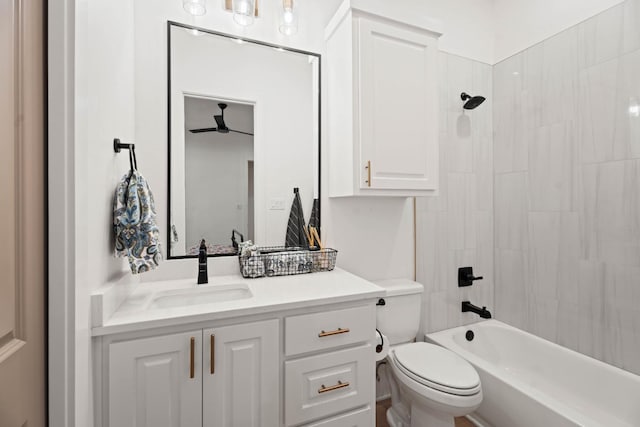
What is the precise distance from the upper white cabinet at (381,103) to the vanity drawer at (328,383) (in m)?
0.77

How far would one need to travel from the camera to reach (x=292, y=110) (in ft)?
5.41

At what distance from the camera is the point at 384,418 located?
5.78 ft

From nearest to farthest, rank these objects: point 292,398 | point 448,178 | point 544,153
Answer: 1. point 292,398
2. point 544,153
3. point 448,178

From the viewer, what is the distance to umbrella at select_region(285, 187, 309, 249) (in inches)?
64.4

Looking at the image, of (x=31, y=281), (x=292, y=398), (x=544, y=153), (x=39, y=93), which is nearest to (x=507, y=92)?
(x=544, y=153)

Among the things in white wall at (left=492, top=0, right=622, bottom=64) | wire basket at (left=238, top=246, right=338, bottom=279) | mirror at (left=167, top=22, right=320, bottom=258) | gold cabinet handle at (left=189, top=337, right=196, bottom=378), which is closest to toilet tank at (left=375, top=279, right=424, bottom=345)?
wire basket at (left=238, top=246, right=338, bottom=279)

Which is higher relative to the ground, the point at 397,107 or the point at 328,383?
the point at 397,107

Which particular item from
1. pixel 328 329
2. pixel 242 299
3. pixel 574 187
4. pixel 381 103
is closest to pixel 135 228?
pixel 242 299

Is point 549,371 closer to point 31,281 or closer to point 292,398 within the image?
point 292,398

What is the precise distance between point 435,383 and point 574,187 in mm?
1409

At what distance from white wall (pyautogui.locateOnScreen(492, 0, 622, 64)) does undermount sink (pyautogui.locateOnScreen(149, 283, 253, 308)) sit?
2372 mm

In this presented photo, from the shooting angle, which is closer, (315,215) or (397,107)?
(397,107)

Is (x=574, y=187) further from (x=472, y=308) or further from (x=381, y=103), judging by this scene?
(x=381, y=103)

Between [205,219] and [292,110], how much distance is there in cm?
76
